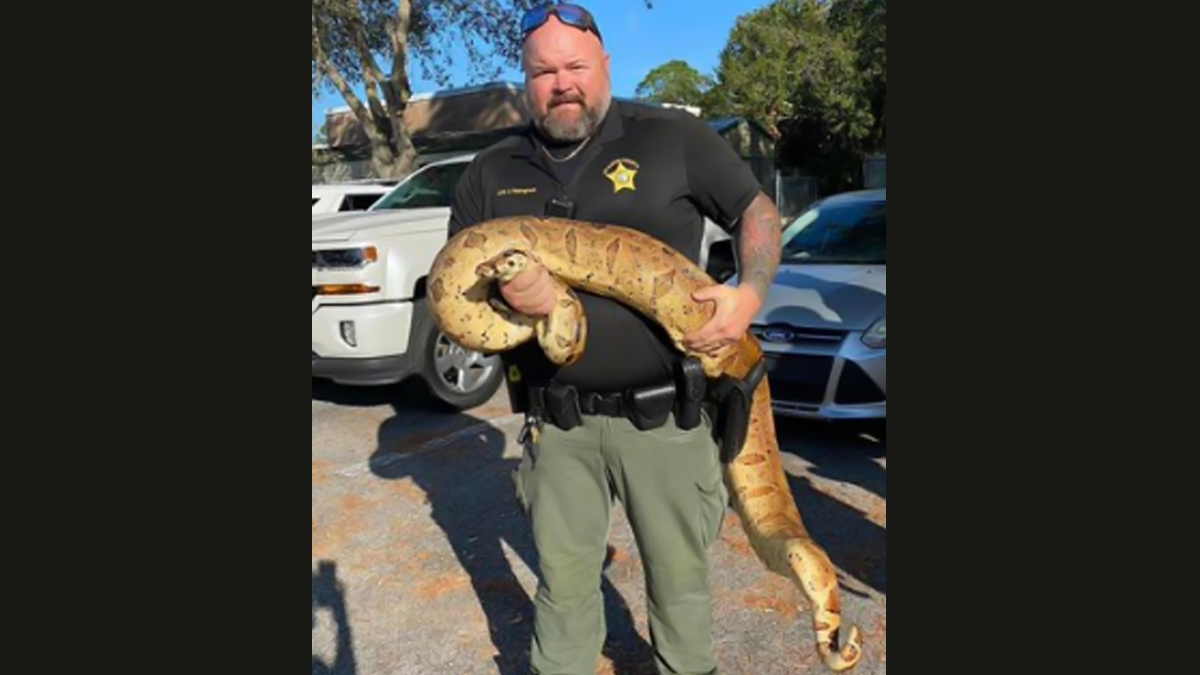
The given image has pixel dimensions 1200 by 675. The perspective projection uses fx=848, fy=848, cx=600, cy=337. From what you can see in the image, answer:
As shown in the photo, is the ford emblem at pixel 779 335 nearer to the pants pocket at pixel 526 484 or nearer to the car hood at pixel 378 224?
the car hood at pixel 378 224

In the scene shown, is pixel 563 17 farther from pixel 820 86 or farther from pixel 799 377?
pixel 820 86

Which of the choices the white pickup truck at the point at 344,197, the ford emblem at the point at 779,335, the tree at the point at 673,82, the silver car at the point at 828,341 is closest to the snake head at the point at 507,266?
the silver car at the point at 828,341

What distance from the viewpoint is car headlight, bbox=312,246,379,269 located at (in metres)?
6.15

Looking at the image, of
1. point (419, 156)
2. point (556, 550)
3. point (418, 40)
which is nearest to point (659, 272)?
point (556, 550)

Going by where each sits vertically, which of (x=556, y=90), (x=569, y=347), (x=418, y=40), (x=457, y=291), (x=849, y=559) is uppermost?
(x=418, y=40)

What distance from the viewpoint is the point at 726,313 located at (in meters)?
2.42

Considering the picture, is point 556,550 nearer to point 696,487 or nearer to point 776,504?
point 696,487

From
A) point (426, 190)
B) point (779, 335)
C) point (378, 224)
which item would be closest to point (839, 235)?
point (779, 335)

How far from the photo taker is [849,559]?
4.15 meters

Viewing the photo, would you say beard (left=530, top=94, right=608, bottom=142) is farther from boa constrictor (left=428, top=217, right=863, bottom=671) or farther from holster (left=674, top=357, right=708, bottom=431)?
holster (left=674, top=357, right=708, bottom=431)

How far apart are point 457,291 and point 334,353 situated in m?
3.99

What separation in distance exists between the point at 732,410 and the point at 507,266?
96 centimetres

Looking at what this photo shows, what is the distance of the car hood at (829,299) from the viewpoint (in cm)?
567

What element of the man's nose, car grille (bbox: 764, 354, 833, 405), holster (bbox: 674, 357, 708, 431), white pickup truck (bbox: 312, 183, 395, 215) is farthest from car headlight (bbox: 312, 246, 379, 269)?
white pickup truck (bbox: 312, 183, 395, 215)
